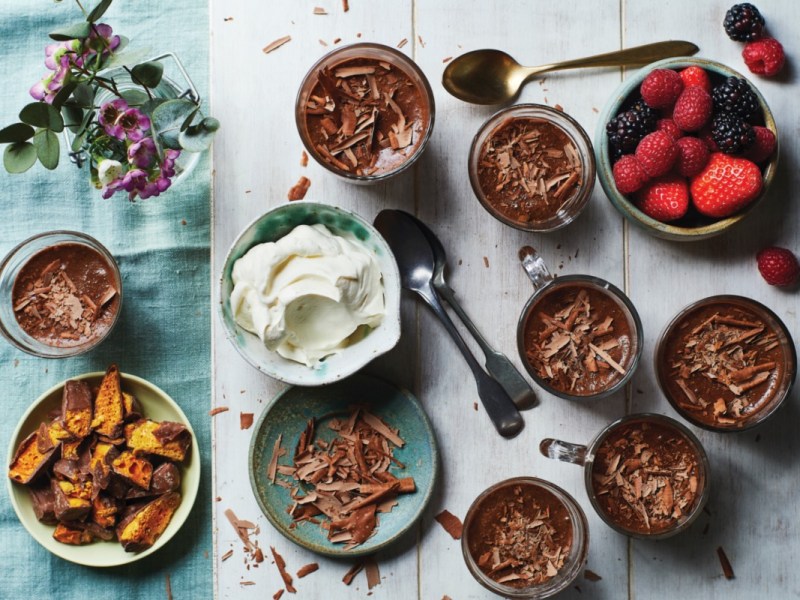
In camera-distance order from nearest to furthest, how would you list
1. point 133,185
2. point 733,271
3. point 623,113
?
point 133,185, point 623,113, point 733,271

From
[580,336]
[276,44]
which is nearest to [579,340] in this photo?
[580,336]

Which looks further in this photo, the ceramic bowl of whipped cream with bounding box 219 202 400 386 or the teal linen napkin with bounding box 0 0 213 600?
the teal linen napkin with bounding box 0 0 213 600

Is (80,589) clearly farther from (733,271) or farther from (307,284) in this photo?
(733,271)

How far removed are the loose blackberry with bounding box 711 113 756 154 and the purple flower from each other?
1220 mm

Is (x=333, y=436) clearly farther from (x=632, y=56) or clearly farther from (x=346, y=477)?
(x=632, y=56)

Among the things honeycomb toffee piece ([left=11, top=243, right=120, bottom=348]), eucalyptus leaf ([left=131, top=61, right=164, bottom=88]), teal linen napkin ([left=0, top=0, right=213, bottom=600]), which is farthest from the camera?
teal linen napkin ([left=0, top=0, right=213, bottom=600])

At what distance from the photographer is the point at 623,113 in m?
1.76

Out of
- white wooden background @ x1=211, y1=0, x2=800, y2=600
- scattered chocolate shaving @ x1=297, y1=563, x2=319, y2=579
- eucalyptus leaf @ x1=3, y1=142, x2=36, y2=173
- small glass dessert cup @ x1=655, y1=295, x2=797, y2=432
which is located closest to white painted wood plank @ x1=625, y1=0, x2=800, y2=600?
white wooden background @ x1=211, y1=0, x2=800, y2=600

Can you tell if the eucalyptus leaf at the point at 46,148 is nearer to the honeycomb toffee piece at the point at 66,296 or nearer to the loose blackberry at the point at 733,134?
the honeycomb toffee piece at the point at 66,296

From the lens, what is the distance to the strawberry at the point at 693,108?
1669 millimetres

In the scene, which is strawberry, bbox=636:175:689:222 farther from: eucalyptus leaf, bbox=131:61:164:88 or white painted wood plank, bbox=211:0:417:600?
eucalyptus leaf, bbox=131:61:164:88

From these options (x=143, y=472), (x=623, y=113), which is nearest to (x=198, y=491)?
(x=143, y=472)

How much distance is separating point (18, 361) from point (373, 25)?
47.6 inches

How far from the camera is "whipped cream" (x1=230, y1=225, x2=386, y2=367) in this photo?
5.43 feet
